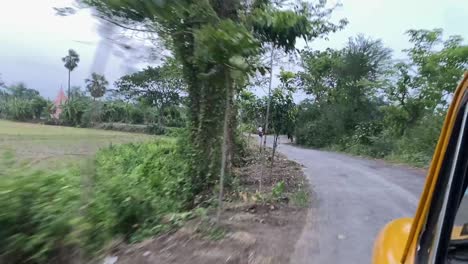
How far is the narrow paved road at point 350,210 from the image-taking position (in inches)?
217

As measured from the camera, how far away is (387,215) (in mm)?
7500

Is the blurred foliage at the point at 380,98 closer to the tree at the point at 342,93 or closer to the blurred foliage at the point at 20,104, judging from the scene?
the tree at the point at 342,93

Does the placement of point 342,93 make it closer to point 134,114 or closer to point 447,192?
point 134,114

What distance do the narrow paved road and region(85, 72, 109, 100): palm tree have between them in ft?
10.5

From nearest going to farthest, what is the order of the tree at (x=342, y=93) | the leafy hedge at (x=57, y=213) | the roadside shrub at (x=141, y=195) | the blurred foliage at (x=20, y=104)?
the leafy hedge at (x=57, y=213) < the roadside shrub at (x=141, y=195) < the blurred foliage at (x=20, y=104) < the tree at (x=342, y=93)

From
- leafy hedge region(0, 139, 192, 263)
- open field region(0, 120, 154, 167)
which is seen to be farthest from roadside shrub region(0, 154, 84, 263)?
open field region(0, 120, 154, 167)

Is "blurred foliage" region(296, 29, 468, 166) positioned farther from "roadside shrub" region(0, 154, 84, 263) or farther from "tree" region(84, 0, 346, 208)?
"roadside shrub" region(0, 154, 84, 263)

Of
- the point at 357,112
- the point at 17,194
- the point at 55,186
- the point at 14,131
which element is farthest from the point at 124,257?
the point at 357,112

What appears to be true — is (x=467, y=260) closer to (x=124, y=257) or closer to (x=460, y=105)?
(x=460, y=105)

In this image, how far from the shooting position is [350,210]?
7.93m

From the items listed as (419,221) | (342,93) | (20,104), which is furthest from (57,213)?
(342,93)

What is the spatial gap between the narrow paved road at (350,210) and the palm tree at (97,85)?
3197 mm

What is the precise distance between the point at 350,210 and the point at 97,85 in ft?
19.9

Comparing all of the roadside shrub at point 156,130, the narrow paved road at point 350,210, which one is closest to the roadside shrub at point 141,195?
the narrow paved road at point 350,210
